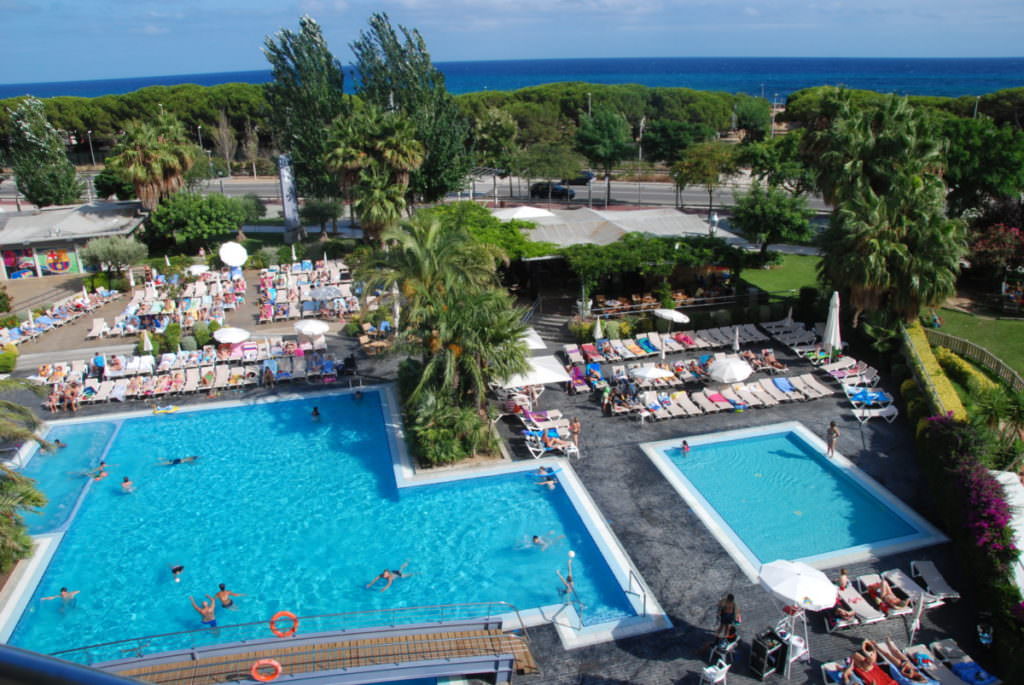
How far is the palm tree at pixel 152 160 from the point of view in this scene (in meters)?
38.9

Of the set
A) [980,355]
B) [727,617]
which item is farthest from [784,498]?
[980,355]

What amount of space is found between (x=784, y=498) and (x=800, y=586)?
225 inches

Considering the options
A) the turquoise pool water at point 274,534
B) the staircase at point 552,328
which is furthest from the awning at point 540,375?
the staircase at point 552,328

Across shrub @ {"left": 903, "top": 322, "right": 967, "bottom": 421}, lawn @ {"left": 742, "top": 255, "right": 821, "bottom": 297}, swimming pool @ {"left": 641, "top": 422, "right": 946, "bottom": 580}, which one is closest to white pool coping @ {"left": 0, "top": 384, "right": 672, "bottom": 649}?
swimming pool @ {"left": 641, "top": 422, "right": 946, "bottom": 580}

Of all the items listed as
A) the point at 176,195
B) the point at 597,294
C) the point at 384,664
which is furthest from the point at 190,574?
the point at 176,195

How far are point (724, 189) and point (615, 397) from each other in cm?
4131

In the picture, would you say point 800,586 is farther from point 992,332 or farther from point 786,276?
point 786,276

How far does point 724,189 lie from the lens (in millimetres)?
60156

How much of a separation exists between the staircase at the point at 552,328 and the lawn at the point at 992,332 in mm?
14131

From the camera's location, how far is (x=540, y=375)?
22.9m

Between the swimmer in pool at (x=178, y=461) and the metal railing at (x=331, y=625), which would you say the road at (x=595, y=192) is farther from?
the metal railing at (x=331, y=625)

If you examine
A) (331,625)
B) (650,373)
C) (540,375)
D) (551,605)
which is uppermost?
(540,375)

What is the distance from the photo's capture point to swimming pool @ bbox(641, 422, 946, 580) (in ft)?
56.2

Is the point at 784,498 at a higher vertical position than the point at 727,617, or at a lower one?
lower
